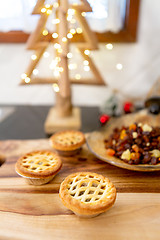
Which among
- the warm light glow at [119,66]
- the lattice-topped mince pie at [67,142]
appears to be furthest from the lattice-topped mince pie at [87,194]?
the warm light glow at [119,66]

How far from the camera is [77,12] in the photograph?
0.92m

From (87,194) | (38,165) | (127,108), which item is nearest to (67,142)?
(38,165)

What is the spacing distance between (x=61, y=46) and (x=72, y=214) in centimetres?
68

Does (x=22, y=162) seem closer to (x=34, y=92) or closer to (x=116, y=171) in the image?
(x=116, y=171)

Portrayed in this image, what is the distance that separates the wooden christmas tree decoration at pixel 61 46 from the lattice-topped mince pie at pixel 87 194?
498 millimetres

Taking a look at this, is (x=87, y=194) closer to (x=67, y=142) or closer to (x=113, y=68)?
(x=67, y=142)

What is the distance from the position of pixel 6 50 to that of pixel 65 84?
0.60m

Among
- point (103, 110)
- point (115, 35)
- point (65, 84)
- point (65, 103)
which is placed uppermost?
point (115, 35)

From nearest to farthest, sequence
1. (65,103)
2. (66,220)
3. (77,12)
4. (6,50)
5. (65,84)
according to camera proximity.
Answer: (66,220) < (77,12) < (65,84) < (65,103) < (6,50)

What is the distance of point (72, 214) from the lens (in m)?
0.56

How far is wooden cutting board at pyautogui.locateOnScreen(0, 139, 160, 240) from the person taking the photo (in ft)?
1.67

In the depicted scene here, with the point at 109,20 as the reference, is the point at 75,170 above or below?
below

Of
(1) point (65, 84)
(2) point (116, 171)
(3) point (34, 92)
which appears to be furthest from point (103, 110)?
(2) point (116, 171)

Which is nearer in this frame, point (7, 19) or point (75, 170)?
point (75, 170)
